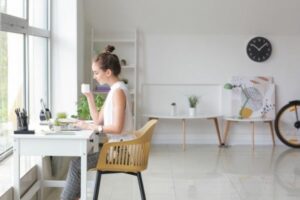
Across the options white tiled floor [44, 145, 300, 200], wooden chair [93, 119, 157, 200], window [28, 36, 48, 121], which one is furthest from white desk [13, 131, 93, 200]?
window [28, 36, 48, 121]

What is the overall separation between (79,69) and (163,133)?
6.72 ft

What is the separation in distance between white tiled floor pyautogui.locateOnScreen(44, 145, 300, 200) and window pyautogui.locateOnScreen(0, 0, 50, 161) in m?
0.91

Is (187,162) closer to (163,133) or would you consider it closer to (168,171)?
(168,171)

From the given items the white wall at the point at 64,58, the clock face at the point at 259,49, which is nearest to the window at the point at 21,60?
the white wall at the point at 64,58

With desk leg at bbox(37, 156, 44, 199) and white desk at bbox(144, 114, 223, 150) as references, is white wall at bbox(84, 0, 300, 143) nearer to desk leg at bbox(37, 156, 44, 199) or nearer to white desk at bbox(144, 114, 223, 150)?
white desk at bbox(144, 114, 223, 150)

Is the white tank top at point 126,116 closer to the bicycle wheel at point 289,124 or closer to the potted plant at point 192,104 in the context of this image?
the potted plant at point 192,104

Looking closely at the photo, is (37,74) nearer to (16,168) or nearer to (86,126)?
(86,126)

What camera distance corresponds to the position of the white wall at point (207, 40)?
22.7 ft

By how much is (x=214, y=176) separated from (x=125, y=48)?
2735mm

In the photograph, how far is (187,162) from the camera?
6020 mm

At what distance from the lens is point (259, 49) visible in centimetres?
720

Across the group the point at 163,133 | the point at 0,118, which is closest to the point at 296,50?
the point at 163,133

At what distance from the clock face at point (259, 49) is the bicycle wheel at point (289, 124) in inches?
32.2

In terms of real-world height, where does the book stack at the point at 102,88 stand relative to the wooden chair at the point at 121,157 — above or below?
above
